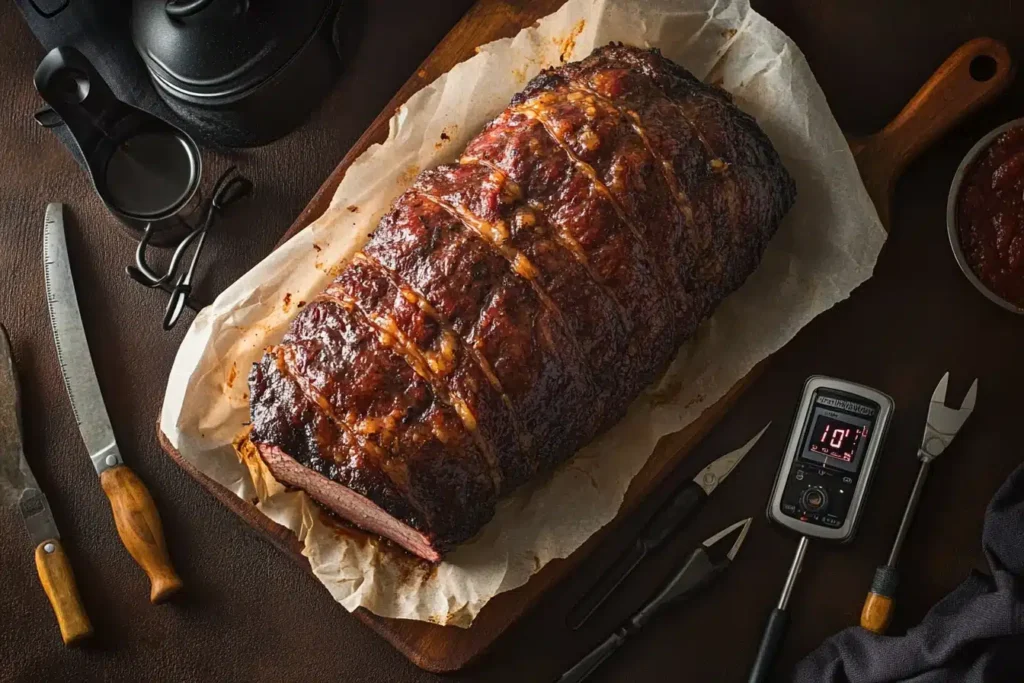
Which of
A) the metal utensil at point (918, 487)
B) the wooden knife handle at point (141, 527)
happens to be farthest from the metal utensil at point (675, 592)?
the wooden knife handle at point (141, 527)

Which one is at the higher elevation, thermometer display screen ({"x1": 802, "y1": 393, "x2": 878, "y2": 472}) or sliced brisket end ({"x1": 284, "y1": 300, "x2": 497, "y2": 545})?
sliced brisket end ({"x1": 284, "y1": 300, "x2": 497, "y2": 545})

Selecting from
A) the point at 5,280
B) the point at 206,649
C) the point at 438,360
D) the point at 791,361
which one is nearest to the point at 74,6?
the point at 5,280

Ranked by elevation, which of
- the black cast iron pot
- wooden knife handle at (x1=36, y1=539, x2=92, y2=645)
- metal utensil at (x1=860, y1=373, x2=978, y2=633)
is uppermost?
the black cast iron pot

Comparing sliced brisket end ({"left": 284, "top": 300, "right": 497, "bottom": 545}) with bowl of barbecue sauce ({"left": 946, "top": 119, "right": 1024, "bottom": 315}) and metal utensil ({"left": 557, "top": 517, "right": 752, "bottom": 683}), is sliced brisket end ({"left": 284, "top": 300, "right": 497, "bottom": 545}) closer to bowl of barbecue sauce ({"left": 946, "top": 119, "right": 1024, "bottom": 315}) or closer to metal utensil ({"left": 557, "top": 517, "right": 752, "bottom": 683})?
metal utensil ({"left": 557, "top": 517, "right": 752, "bottom": 683})

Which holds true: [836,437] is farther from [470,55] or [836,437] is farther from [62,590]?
[62,590]

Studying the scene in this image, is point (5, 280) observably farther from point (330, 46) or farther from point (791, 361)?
point (791, 361)

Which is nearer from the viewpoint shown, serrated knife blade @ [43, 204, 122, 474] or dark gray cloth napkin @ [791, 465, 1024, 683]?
dark gray cloth napkin @ [791, 465, 1024, 683]

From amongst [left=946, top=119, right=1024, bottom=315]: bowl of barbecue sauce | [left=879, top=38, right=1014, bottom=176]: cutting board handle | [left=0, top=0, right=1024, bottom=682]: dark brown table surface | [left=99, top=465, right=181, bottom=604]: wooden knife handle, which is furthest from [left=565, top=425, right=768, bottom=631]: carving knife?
[left=99, top=465, right=181, bottom=604]: wooden knife handle
